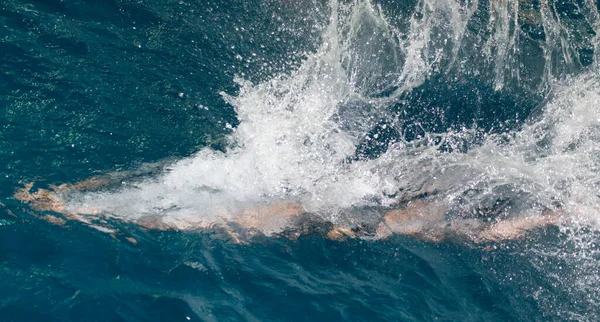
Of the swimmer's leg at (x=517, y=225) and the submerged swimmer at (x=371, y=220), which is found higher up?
the submerged swimmer at (x=371, y=220)

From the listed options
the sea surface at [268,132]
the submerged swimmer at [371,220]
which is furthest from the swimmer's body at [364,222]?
the sea surface at [268,132]

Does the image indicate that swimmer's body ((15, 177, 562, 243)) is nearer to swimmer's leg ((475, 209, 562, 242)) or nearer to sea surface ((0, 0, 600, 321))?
swimmer's leg ((475, 209, 562, 242))

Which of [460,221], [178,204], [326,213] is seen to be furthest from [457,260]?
[178,204]

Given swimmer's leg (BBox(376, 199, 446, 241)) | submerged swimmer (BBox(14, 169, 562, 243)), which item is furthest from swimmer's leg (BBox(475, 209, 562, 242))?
swimmer's leg (BBox(376, 199, 446, 241))

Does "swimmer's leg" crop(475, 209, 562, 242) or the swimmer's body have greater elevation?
the swimmer's body

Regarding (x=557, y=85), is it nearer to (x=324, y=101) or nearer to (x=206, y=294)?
(x=324, y=101)

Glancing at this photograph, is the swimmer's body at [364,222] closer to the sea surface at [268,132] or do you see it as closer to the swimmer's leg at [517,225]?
the swimmer's leg at [517,225]

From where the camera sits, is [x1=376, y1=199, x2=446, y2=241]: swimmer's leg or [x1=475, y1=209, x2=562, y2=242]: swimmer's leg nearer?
[x1=475, y1=209, x2=562, y2=242]: swimmer's leg
